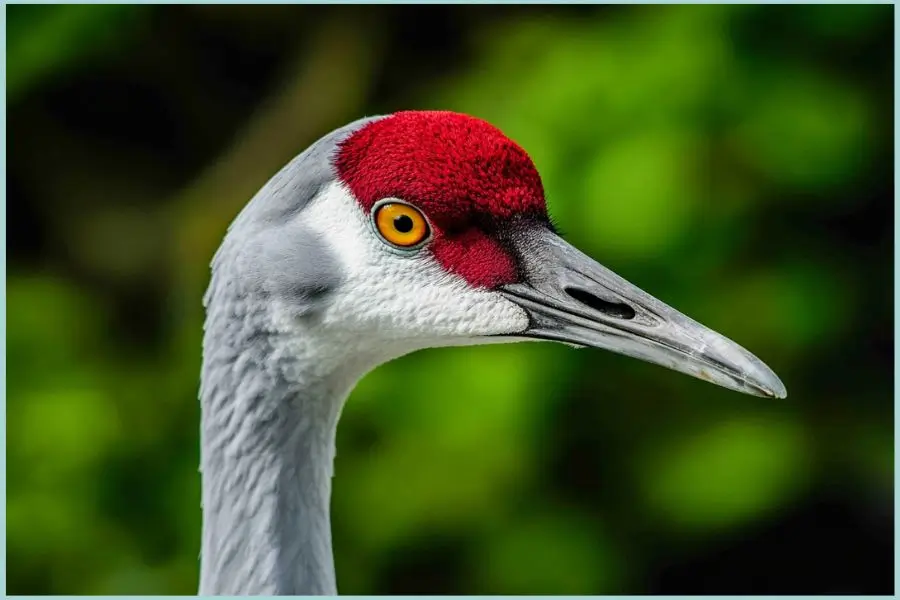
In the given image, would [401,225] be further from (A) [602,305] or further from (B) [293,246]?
(A) [602,305]

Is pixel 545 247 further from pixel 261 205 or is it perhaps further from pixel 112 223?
pixel 112 223

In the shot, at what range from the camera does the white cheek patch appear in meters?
1.86

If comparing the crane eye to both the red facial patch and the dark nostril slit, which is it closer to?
the red facial patch

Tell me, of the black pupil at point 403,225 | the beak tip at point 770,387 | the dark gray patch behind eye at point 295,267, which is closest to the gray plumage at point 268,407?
the dark gray patch behind eye at point 295,267

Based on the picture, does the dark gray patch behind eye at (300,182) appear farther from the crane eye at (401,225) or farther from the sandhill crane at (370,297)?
the crane eye at (401,225)

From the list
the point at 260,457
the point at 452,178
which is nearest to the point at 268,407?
the point at 260,457

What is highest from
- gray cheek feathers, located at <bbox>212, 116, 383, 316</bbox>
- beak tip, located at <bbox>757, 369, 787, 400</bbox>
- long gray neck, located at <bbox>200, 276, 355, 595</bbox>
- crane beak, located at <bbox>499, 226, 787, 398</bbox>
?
gray cheek feathers, located at <bbox>212, 116, 383, 316</bbox>

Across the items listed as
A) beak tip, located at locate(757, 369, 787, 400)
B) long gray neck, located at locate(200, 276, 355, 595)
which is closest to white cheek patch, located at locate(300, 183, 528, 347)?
long gray neck, located at locate(200, 276, 355, 595)

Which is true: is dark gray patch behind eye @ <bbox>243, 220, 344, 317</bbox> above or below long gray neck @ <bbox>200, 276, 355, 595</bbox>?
above

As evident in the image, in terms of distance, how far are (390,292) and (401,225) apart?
4.2 inches

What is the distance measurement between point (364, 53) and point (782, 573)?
7.47 ft

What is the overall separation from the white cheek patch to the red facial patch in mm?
28

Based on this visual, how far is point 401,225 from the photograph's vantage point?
1846 mm

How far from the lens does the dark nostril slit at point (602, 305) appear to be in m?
1.86
